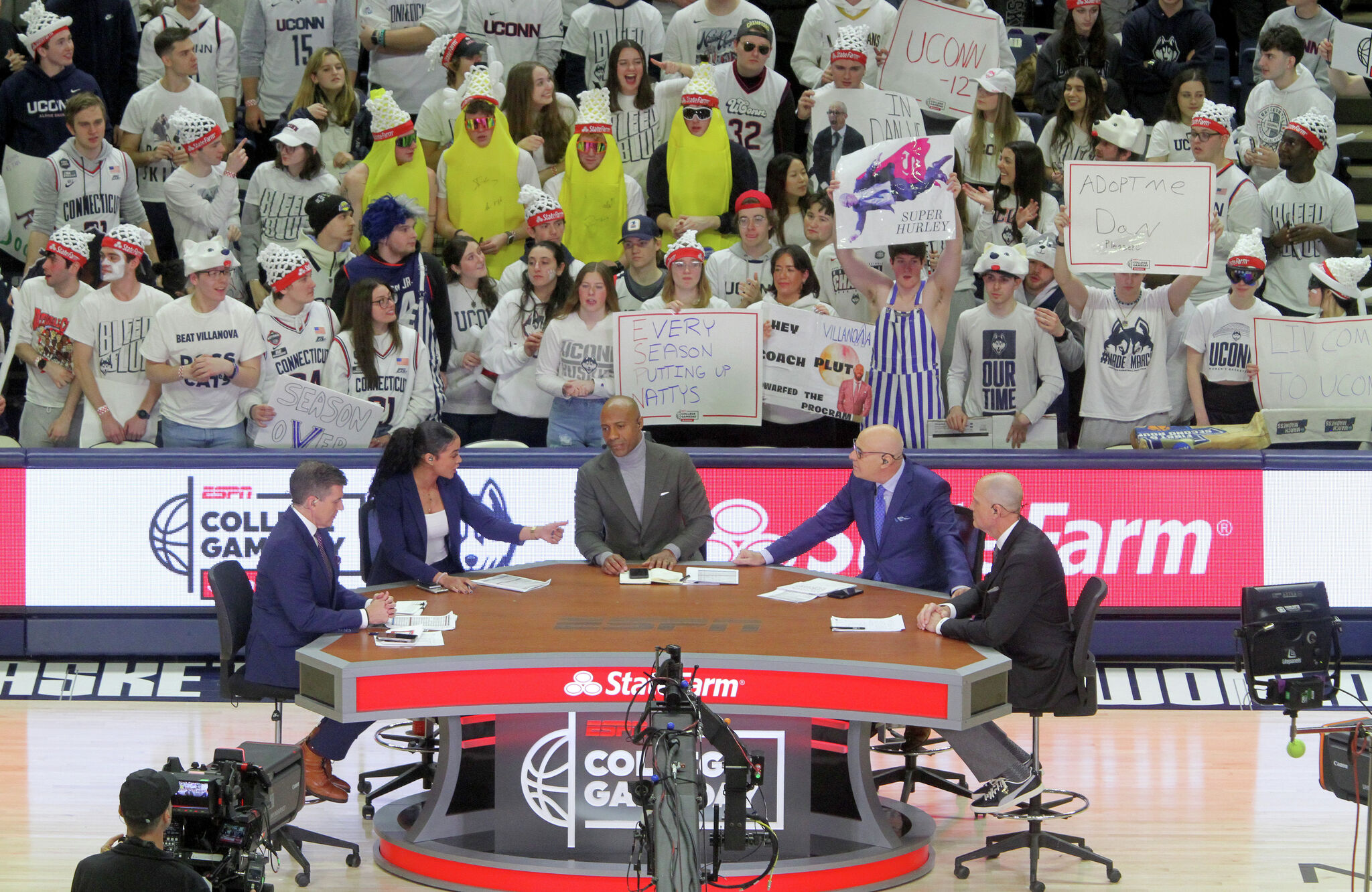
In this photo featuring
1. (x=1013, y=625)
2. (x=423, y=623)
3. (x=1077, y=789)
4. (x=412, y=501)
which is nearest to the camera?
(x=1013, y=625)

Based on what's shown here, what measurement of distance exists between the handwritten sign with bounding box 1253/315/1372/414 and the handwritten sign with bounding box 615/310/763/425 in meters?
3.00

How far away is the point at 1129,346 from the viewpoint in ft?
31.6

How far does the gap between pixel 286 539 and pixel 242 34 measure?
6.79 meters

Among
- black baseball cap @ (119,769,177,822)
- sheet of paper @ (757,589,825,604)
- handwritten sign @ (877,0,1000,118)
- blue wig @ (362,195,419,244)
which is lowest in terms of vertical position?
black baseball cap @ (119,769,177,822)

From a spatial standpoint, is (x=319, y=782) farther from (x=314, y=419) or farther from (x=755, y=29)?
(x=755, y=29)

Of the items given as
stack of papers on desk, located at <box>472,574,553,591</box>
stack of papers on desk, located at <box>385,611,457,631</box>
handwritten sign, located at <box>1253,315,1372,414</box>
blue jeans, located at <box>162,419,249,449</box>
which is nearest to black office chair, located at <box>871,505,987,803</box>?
stack of papers on desk, located at <box>472,574,553,591</box>

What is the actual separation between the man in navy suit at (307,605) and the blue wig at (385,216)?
2.73 metres

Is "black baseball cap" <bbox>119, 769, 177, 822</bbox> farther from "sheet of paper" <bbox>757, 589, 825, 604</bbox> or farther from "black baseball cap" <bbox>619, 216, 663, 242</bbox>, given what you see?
"black baseball cap" <bbox>619, 216, 663, 242</bbox>

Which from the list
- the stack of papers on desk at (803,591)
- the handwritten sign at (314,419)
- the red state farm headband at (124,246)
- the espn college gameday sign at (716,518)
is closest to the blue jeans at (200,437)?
the handwritten sign at (314,419)

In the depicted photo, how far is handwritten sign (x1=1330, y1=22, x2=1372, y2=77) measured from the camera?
11414 mm

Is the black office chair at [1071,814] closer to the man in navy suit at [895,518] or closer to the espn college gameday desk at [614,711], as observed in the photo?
the espn college gameday desk at [614,711]

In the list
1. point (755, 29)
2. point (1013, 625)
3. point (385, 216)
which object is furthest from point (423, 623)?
point (755, 29)

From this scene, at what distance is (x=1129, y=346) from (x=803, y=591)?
334 centimetres

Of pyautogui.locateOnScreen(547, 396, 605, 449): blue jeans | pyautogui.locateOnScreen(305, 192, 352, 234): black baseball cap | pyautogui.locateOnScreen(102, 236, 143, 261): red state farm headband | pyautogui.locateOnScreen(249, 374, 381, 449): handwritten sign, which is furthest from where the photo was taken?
pyautogui.locateOnScreen(305, 192, 352, 234): black baseball cap
